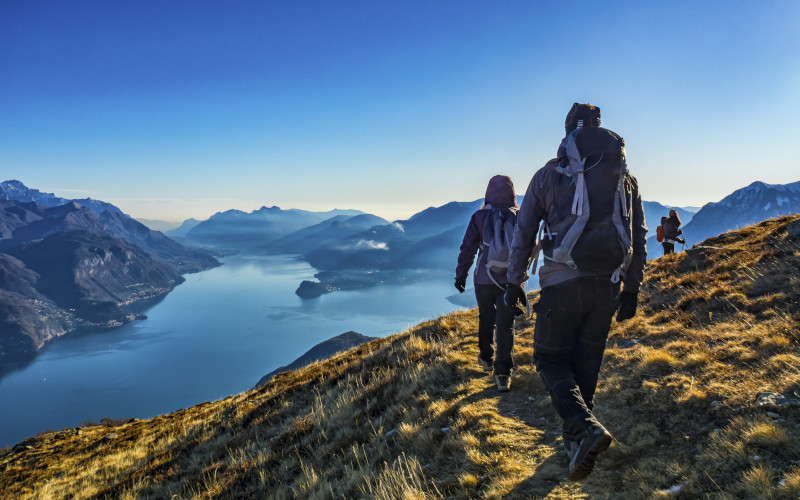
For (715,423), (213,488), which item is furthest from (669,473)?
(213,488)

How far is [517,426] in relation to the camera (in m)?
4.80

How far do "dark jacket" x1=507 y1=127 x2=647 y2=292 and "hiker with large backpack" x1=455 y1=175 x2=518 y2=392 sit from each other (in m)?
1.93

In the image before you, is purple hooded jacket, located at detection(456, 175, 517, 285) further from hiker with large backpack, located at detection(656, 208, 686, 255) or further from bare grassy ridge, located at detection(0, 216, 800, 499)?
hiker with large backpack, located at detection(656, 208, 686, 255)

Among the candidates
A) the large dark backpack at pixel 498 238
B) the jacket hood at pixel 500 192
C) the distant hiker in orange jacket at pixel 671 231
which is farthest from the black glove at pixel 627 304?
the distant hiker in orange jacket at pixel 671 231

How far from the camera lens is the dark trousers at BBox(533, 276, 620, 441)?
327 cm

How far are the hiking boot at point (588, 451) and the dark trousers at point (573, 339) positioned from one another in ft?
0.21

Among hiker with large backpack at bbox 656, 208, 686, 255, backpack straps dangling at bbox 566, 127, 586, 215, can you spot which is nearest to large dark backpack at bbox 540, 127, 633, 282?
backpack straps dangling at bbox 566, 127, 586, 215

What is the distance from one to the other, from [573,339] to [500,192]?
3.23m

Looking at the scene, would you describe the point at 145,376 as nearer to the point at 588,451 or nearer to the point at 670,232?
the point at 670,232

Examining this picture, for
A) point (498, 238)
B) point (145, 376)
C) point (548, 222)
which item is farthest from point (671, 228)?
point (145, 376)

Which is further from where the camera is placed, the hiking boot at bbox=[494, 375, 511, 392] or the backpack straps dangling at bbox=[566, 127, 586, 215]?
the hiking boot at bbox=[494, 375, 511, 392]

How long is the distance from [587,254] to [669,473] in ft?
6.66

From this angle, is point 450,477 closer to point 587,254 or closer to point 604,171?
point 587,254

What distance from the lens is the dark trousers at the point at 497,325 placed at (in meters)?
5.70
